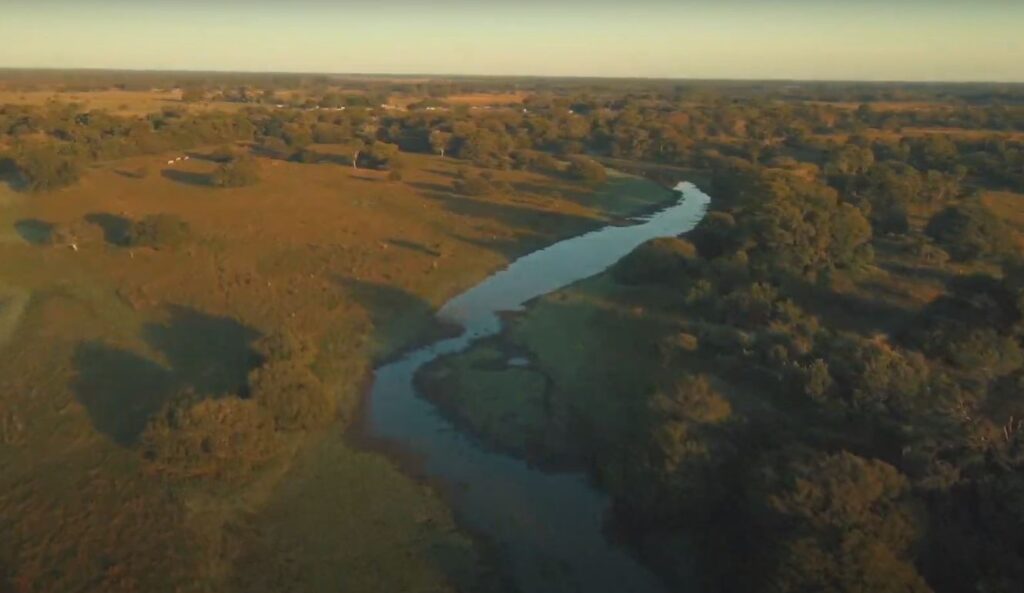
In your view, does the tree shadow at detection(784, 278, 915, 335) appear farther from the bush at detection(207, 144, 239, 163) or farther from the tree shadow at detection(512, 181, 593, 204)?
the bush at detection(207, 144, 239, 163)

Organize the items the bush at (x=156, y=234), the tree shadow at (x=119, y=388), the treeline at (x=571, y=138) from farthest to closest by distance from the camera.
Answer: the treeline at (x=571, y=138) < the bush at (x=156, y=234) < the tree shadow at (x=119, y=388)

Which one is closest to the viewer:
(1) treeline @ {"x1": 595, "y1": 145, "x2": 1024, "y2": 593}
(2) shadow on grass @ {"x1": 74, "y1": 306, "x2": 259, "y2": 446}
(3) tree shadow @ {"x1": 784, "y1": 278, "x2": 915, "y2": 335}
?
(1) treeline @ {"x1": 595, "y1": 145, "x2": 1024, "y2": 593}

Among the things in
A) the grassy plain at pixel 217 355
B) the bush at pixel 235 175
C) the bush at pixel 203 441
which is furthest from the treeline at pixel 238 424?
the bush at pixel 235 175

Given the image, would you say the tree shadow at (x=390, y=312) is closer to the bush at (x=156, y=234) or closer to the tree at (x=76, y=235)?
the bush at (x=156, y=234)

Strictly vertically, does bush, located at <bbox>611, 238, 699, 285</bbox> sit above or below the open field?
above

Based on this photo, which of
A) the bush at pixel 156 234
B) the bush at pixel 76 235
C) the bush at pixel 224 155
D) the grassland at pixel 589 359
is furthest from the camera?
the bush at pixel 224 155

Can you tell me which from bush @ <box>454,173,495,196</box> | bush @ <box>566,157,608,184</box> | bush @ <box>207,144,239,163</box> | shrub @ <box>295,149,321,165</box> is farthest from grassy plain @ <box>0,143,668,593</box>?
shrub @ <box>295,149,321,165</box>

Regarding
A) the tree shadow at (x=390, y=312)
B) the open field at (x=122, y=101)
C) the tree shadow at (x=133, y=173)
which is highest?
the tree shadow at (x=133, y=173)

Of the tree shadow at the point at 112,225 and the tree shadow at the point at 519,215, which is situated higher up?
the tree shadow at the point at 112,225
